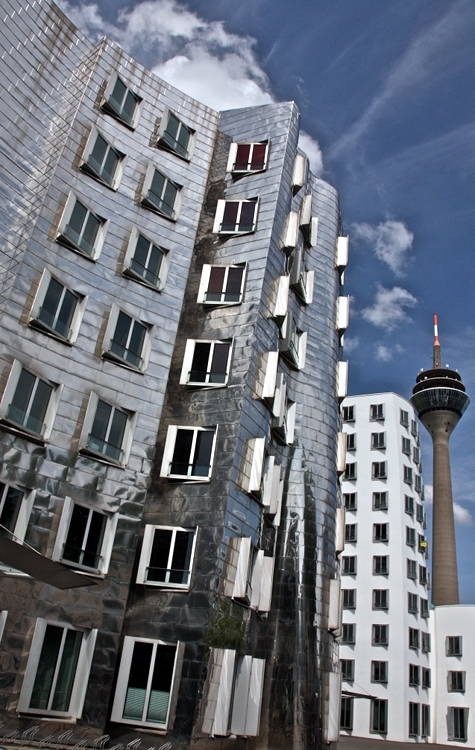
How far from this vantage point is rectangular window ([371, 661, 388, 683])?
53719 millimetres

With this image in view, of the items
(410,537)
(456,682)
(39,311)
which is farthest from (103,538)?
(456,682)

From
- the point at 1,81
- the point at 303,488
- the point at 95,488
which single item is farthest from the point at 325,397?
the point at 1,81

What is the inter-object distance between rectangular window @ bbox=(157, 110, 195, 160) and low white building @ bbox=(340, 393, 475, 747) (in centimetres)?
4004

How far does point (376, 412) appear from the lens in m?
65.7

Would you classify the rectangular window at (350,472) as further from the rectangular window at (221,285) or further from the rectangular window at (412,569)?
the rectangular window at (221,285)

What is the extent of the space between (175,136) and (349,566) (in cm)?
4288

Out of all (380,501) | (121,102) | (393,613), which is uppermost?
(121,102)

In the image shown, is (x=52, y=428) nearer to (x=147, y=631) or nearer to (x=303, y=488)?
(x=147, y=631)

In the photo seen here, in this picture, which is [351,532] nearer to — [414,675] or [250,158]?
[414,675]

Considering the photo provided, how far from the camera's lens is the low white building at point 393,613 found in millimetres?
53438

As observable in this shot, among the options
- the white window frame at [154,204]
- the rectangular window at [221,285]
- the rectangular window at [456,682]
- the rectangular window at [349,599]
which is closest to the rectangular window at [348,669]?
the rectangular window at [349,599]

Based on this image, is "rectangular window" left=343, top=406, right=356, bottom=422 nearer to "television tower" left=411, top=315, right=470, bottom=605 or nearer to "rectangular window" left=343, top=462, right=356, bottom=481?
"rectangular window" left=343, top=462, right=356, bottom=481

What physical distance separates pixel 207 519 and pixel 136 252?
37.2ft

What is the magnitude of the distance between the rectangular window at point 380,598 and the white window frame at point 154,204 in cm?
4131
